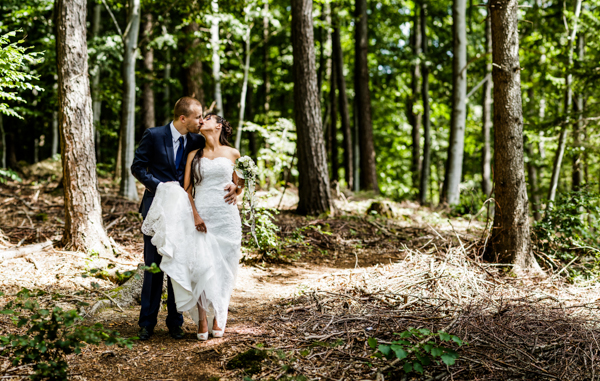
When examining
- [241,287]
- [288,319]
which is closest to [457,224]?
[241,287]

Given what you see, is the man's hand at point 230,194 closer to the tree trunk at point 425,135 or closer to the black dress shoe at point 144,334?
the black dress shoe at point 144,334

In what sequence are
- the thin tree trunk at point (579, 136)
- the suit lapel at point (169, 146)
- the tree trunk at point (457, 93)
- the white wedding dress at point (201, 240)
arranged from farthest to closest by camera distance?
the tree trunk at point (457, 93), the thin tree trunk at point (579, 136), the suit lapel at point (169, 146), the white wedding dress at point (201, 240)

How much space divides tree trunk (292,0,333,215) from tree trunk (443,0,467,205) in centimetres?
448

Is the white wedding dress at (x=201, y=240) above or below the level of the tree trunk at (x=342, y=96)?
below

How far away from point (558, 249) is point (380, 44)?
587 inches

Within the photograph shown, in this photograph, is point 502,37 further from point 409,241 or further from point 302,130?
point 302,130

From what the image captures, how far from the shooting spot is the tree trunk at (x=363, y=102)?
1533 cm

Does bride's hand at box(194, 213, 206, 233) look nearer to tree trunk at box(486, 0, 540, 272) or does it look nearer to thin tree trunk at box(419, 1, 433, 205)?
tree trunk at box(486, 0, 540, 272)

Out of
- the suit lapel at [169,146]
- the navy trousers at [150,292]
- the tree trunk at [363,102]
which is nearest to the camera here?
the navy trousers at [150,292]

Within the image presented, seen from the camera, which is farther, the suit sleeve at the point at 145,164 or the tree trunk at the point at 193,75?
the tree trunk at the point at 193,75

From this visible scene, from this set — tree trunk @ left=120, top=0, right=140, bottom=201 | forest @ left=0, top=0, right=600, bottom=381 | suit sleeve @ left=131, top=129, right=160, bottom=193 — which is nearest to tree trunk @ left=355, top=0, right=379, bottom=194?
forest @ left=0, top=0, right=600, bottom=381

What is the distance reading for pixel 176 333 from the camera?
393 cm

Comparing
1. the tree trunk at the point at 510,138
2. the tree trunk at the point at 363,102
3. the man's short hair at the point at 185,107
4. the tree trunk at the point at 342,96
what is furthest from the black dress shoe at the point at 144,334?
the tree trunk at the point at 342,96

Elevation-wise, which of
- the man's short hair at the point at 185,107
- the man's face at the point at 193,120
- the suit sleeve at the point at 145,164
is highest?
the man's short hair at the point at 185,107
